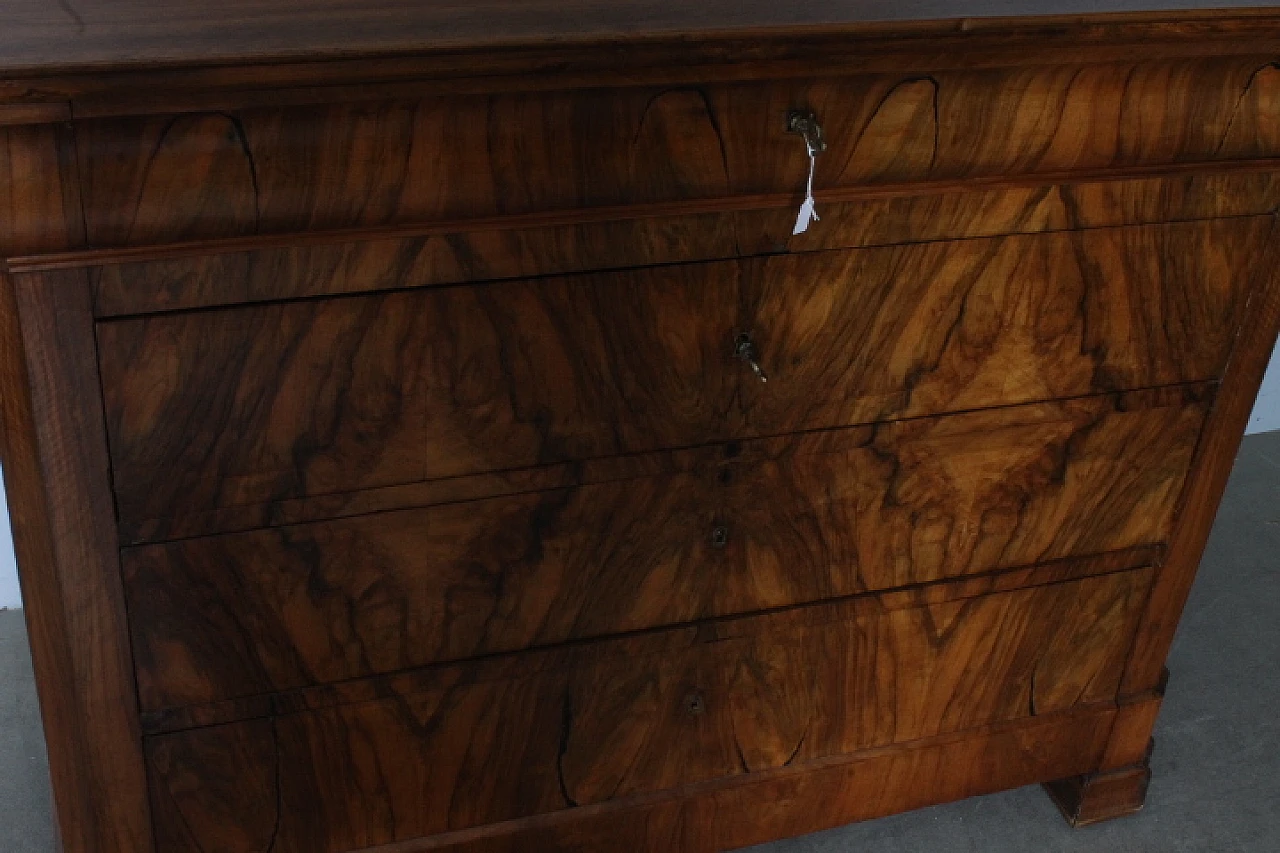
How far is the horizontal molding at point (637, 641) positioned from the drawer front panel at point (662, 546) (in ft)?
0.03

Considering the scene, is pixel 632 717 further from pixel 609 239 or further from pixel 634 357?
pixel 609 239

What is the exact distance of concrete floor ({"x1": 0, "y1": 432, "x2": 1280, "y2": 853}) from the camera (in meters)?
1.60

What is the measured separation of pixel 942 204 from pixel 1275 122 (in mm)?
324

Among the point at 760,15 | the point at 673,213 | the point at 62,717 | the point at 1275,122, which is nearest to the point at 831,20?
the point at 760,15

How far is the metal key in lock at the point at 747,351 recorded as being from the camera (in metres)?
1.18

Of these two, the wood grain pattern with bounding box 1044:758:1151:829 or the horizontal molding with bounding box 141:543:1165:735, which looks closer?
the horizontal molding with bounding box 141:543:1165:735

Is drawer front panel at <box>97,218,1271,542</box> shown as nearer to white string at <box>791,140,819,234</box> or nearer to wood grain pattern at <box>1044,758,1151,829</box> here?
white string at <box>791,140,819,234</box>

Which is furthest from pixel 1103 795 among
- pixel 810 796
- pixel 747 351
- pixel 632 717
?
pixel 747 351

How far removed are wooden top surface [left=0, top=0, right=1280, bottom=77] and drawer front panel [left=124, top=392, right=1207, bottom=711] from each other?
1.21ft

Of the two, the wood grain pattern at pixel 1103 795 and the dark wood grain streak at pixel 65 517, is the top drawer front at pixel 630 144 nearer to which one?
the dark wood grain streak at pixel 65 517

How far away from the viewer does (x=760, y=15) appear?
108 cm

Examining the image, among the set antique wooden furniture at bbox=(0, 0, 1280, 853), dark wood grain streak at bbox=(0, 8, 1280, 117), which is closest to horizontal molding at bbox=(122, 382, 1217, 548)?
antique wooden furniture at bbox=(0, 0, 1280, 853)

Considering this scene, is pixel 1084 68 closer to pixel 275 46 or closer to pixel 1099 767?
pixel 275 46

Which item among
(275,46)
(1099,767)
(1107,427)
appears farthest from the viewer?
(1099,767)
